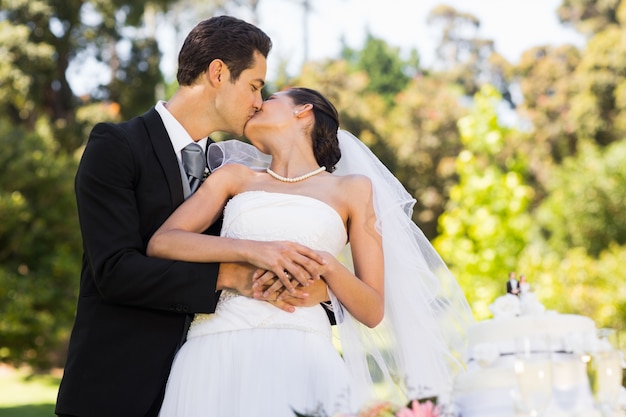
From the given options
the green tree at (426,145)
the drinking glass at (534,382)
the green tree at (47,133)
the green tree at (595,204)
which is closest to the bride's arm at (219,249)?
the drinking glass at (534,382)

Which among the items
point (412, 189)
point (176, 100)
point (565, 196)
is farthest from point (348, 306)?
point (412, 189)

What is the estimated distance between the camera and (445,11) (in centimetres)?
4347

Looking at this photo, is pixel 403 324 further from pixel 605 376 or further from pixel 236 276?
pixel 605 376

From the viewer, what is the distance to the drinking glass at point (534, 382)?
7.60 ft

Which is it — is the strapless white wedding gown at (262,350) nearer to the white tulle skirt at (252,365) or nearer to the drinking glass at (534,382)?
the white tulle skirt at (252,365)

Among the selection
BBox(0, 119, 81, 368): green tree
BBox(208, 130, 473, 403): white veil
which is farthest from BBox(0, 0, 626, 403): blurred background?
BBox(208, 130, 473, 403): white veil

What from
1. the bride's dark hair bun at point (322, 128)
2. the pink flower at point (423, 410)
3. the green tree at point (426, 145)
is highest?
the green tree at point (426, 145)

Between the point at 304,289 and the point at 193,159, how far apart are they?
81 cm

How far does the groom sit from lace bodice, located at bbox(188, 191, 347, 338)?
73 millimetres

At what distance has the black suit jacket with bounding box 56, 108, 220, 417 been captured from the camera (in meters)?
3.42

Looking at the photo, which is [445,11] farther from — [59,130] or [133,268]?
[133,268]

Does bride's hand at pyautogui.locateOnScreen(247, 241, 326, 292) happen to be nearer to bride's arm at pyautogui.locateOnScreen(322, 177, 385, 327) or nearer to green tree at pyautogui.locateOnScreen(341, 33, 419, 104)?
bride's arm at pyautogui.locateOnScreen(322, 177, 385, 327)

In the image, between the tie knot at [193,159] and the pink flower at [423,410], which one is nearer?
the pink flower at [423,410]

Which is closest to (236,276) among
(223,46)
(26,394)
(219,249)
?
(219,249)
